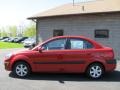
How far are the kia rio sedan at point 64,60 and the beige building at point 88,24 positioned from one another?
731 cm

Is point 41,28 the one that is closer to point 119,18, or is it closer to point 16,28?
point 119,18

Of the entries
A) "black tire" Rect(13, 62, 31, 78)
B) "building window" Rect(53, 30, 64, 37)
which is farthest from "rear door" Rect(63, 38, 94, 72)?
"building window" Rect(53, 30, 64, 37)

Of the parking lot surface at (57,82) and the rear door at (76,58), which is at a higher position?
the rear door at (76,58)

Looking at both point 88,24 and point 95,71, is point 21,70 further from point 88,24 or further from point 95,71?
point 88,24

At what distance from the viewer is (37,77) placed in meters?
Result: 11.6

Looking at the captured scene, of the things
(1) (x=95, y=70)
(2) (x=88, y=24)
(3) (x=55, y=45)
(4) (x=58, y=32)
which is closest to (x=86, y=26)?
(2) (x=88, y=24)

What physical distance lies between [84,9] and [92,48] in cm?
983

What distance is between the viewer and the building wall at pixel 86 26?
736 inches

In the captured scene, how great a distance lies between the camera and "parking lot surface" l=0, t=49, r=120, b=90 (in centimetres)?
973

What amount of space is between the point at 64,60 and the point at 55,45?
26.8 inches

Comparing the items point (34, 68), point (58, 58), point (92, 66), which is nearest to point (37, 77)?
point (34, 68)

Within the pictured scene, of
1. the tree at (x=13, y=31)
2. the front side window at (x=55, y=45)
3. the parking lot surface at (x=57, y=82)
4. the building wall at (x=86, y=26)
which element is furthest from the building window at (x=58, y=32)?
the tree at (x=13, y=31)

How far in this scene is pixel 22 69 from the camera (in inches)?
453

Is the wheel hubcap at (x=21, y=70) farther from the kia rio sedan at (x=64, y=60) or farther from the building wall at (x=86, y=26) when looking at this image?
the building wall at (x=86, y=26)
